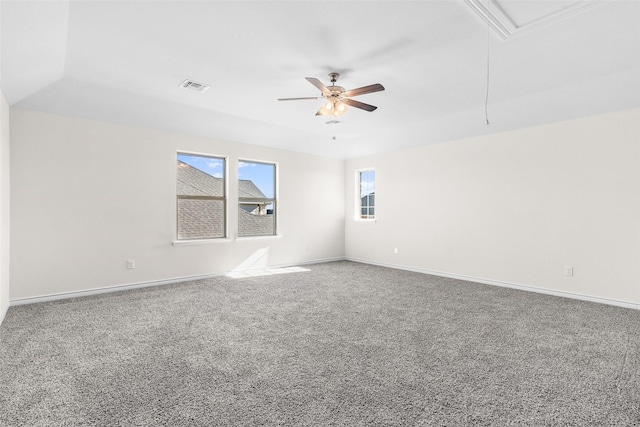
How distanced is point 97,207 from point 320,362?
3.80 metres

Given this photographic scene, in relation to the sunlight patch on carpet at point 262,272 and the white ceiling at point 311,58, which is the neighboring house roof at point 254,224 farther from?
A: the white ceiling at point 311,58

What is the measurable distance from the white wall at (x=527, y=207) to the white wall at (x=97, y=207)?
3058 mm

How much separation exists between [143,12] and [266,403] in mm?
2863

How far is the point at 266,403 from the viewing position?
1888mm

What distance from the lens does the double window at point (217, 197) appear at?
537 centimetres

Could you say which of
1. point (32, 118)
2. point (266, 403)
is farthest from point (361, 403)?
point (32, 118)

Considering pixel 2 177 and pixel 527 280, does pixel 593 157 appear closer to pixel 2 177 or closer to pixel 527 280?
pixel 527 280

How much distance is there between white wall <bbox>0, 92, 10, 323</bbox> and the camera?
3311 mm

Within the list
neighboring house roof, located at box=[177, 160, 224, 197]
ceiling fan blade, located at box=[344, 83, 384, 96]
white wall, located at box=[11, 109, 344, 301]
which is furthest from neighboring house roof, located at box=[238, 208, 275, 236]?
ceiling fan blade, located at box=[344, 83, 384, 96]

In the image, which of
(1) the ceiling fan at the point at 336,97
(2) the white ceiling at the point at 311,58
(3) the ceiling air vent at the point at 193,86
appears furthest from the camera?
(3) the ceiling air vent at the point at 193,86

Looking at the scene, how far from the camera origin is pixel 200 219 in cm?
553

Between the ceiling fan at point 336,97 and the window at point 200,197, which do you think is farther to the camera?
the window at point 200,197

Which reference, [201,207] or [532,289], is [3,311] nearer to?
[201,207]

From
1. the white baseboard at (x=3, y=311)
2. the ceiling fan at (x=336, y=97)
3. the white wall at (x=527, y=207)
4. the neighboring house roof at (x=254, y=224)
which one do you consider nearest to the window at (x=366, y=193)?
the white wall at (x=527, y=207)
